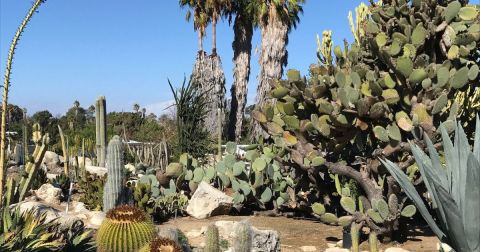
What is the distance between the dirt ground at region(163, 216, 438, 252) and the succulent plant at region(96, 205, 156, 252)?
2.37 meters

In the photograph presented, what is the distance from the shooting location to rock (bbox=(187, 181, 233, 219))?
8.97 metres

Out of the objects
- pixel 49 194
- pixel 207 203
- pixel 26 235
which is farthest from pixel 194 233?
pixel 49 194

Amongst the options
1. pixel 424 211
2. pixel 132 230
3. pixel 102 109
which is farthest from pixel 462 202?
pixel 102 109

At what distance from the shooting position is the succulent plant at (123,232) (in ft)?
15.3

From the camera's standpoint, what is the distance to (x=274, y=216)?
30.2 feet

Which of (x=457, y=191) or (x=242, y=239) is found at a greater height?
(x=457, y=191)

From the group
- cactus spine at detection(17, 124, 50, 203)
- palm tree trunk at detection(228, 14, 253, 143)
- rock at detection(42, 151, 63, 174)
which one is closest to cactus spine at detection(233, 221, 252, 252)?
cactus spine at detection(17, 124, 50, 203)

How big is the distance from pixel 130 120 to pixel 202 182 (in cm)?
2965

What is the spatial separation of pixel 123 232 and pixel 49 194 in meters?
6.45

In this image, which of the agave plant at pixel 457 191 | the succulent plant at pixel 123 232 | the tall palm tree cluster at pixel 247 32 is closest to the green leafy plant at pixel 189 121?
the tall palm tree cluster at pixel 247 32

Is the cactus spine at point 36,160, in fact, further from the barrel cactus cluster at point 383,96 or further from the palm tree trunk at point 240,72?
the palm tree trunk at point 240,72

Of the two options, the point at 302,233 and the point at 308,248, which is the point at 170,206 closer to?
the point at 302,233

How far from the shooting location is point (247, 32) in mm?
22188

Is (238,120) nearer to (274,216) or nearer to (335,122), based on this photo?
(274,216)
